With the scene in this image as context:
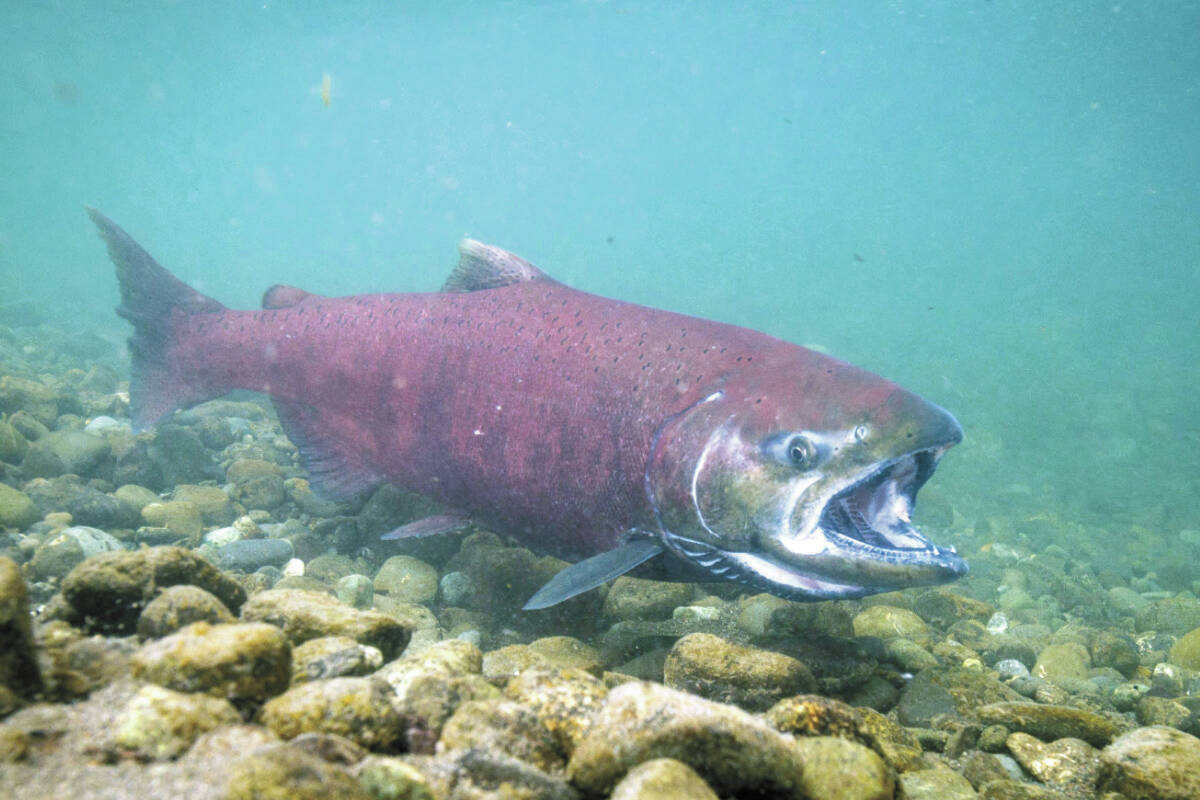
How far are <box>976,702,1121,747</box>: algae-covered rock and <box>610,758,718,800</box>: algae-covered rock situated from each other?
5.60 feet

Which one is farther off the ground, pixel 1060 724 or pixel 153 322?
pixel 153 322

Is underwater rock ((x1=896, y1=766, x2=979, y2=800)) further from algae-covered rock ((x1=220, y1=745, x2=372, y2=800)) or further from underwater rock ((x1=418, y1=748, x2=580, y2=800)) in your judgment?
algae-covered rock ((x1=220, y1=745, x2=372, y2=800))

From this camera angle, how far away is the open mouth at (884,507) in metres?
2.54

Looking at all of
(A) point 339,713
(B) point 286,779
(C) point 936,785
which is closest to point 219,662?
(A) point 339,713

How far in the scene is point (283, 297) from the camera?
488cm

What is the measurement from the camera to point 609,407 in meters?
3.31

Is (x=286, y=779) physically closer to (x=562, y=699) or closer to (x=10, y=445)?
(x=562, y=699)

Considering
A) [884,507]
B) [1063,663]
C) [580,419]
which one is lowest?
[1063,663]

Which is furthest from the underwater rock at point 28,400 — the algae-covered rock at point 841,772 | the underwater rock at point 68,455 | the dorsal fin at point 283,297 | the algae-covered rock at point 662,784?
the algae-covered rock at point 841,772

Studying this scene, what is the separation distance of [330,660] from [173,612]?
368 millimetres

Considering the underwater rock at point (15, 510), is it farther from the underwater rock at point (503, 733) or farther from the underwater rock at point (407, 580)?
the underwater rock at point (503, 733)

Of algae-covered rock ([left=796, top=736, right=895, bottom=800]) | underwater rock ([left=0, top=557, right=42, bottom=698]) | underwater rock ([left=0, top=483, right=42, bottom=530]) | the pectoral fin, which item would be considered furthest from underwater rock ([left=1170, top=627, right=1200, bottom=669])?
underwater rock ([left=0, top=483, right=42, bottom=530])

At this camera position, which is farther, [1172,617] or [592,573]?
[1172,617]

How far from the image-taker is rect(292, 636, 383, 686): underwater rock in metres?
1.38
